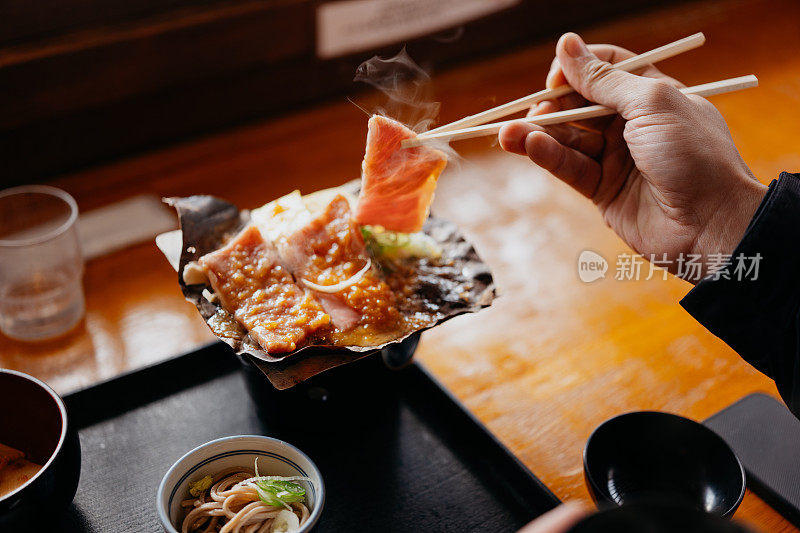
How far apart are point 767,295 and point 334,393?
80 centimetres

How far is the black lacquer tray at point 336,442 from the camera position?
133 cm

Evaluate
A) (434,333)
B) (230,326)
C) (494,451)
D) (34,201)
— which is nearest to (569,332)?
(434,333)

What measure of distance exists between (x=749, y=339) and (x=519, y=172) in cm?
111

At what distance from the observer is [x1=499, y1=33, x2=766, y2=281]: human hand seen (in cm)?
137

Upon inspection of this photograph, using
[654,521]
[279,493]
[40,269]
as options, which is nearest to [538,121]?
[279,493]

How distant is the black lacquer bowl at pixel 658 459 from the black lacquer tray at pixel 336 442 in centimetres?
13

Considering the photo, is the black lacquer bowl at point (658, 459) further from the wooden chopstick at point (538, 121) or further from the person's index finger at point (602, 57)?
the person's index finger at point (602, 57)

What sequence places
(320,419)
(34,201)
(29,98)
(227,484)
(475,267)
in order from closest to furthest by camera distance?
(227,484) < (320,419) < (475,267) < (34,201) < (29,98)

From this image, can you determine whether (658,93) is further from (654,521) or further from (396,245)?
(654,521)

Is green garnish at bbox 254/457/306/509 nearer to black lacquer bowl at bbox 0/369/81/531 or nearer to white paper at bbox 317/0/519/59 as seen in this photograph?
black lacquer bowl at bbox 0/369/81/531

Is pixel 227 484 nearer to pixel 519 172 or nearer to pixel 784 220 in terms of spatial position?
pixel 784 220

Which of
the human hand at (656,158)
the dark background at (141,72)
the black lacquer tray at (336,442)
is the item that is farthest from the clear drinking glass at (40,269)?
the human hand at (656,158)

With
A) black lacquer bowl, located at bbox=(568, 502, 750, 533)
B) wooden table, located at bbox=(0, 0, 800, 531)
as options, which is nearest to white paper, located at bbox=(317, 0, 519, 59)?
wooden table, located at bbox=(0, 0, 800, 531)

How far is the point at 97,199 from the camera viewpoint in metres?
2.15
